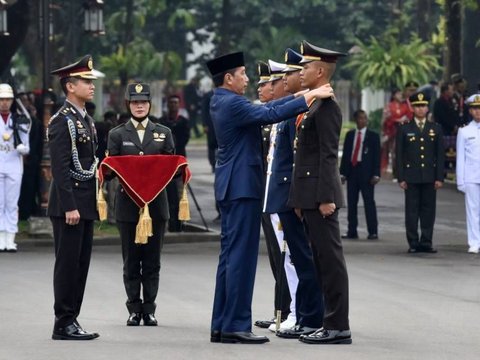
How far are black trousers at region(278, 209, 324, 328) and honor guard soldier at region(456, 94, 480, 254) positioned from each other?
8197 mm

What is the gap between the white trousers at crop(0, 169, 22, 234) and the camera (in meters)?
21.1

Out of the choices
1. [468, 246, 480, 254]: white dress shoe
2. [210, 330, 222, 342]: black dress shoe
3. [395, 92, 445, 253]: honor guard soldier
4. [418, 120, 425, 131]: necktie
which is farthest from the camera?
[418, 120, 425, 131]: necktie

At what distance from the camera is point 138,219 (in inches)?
555

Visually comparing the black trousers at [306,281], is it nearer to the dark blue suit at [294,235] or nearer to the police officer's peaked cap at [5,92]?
the dark blue suit at [294,235]

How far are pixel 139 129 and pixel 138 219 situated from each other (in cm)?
76

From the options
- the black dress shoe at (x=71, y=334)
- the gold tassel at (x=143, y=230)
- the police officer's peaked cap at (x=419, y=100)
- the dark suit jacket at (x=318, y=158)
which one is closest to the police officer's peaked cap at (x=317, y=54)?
the dark suit jacket at (x=318, y=158)

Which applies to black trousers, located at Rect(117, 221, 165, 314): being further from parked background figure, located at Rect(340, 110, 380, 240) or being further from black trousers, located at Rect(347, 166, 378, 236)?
parked background figure, located at Rect(340, 110, 380, 240)

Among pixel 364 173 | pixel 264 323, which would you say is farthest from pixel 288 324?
pixel 364 173

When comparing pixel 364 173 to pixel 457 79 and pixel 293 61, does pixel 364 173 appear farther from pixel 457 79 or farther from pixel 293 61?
pixel 293 61

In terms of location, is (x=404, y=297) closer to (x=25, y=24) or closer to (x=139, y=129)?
(x=139, y=129)

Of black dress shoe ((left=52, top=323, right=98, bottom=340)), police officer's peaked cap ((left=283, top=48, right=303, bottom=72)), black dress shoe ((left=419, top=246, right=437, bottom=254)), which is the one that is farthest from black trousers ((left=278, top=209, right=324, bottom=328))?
black dress shoe ((left=419, top=246, right=437, bottom=254))

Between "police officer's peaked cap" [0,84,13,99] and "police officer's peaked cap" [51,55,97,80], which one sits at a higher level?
"police officer's peaked cap" [51,55,97,80]

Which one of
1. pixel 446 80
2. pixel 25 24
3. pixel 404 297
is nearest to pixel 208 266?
pixel 404 297

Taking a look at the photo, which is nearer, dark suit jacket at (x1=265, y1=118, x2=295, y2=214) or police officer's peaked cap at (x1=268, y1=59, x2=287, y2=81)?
dark suit jacket at (x1=265, y1=118, x2=295, y2=214)
